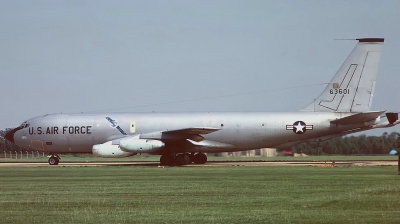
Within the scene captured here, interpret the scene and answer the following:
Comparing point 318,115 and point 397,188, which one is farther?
point 318,115

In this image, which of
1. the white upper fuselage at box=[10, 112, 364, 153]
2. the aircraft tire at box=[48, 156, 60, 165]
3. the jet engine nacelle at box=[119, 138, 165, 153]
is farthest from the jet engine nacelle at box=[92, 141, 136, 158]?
the aircraft tire at box=[48, 156, 60, 165]

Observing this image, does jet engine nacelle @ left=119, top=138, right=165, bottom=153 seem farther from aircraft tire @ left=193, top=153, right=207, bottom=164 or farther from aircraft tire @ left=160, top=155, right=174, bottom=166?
aircraft tire @ left=193, top=153, right=207, bottom=164

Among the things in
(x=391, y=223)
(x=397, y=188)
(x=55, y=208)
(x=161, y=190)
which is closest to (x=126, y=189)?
(x=161, y=190)

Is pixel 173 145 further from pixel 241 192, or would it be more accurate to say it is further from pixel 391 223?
pixel 391 223

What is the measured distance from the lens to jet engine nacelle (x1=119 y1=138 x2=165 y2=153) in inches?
1788

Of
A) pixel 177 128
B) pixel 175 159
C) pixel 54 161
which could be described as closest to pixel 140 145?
pixel 175 159

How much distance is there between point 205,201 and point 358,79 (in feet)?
96.5

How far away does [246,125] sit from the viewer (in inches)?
1854

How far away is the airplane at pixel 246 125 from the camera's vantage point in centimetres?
4569

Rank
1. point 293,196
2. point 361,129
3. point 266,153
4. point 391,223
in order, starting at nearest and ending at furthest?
point 391,223 → point 293,196 → point 361,129 → point 266,153

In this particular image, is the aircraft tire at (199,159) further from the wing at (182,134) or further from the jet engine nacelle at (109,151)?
the jet engine nacelle at (109,151)

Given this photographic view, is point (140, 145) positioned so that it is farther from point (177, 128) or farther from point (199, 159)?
point (199, 159)

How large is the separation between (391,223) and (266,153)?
2105 inches

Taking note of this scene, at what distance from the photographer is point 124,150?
46.2 m
